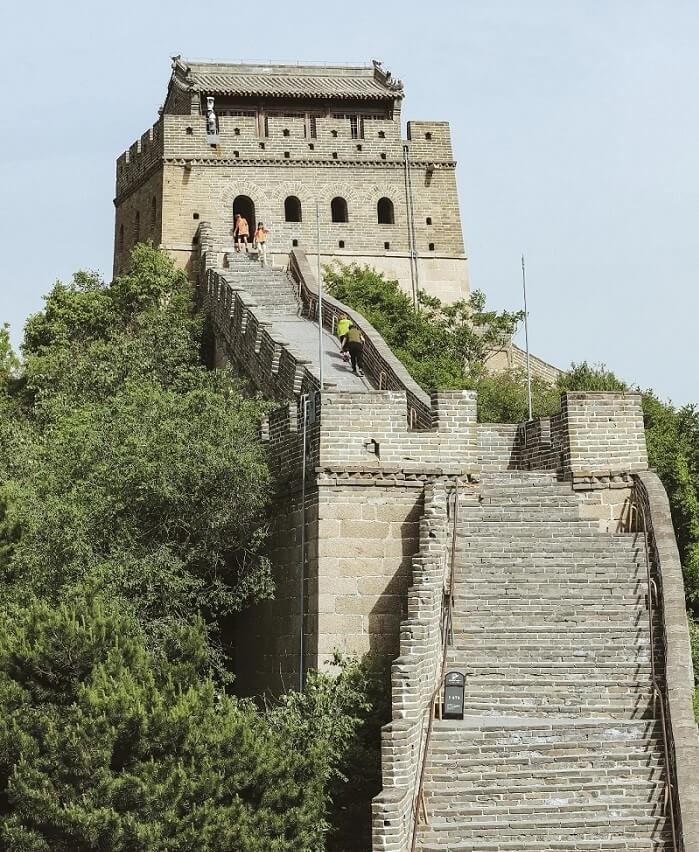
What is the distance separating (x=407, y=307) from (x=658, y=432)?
7377mm

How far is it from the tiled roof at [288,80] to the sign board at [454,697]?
26833mm

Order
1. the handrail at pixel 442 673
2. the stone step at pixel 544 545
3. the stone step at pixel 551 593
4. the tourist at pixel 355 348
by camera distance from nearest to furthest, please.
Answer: the handrail at pixel 442 673 < the stone step at pixel 551 593 < the stone step at pixel 544 545 < the tourist at pixel 355 348

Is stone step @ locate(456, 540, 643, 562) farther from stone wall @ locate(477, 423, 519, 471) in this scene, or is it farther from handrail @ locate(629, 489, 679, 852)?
stone wall @ locate(477, 423, 519, 471)

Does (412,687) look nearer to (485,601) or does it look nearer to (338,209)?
(485,601)

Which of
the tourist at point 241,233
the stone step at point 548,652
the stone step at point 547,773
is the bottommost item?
the stone step at point 547,773

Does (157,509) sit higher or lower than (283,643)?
higher

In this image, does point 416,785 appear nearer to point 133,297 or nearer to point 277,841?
point 277,841

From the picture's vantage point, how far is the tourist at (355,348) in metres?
25.4

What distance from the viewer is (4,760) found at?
1634 centimetres

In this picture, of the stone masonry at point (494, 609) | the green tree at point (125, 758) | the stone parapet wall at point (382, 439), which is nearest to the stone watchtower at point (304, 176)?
the stone masonry at point (494, 609)

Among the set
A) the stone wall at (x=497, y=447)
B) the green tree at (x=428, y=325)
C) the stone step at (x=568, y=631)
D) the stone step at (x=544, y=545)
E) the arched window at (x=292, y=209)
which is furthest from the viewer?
the arched window at (x=292, y=209)

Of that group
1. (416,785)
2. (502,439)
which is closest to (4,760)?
(416,785)

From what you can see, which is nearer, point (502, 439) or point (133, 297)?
point (502, 439)

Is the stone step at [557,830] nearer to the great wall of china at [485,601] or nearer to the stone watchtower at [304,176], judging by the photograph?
the great wall of china at [485,601]
